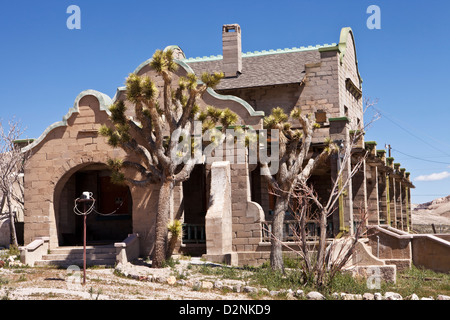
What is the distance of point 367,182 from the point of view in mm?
27188

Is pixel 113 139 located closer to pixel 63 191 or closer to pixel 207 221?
pixel 207 221

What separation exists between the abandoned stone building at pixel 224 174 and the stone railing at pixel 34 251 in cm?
29

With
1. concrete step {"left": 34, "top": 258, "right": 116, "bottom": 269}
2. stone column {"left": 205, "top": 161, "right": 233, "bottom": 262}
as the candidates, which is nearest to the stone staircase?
concrete step {"left": 34, "top": 258, "right": 116, "bottom": 269}

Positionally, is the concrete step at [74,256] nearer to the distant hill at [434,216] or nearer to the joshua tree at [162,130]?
the joshua tree at [162,130]

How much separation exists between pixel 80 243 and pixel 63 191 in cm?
221

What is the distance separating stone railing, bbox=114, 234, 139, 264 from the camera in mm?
19453

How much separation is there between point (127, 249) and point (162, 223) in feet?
5.72

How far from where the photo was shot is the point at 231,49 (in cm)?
2917

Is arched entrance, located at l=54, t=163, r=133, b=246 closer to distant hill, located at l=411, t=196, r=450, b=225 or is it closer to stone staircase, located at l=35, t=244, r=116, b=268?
stone staircase, located at l=35, t=244, r=116, b=268

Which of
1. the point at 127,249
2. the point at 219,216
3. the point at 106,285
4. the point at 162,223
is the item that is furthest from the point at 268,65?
the point at 106,285

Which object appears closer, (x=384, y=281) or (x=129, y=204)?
(x=384, y=281)

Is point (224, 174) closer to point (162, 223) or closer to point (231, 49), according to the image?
point (162, 223)
